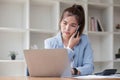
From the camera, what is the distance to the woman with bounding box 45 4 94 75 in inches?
78.7

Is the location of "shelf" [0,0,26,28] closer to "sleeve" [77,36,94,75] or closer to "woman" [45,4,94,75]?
"woman" [45,4,94,75]

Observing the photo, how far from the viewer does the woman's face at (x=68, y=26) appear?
2052mm

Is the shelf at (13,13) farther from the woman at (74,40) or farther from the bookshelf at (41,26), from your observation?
the woman at (74,40)

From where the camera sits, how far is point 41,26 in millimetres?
3342

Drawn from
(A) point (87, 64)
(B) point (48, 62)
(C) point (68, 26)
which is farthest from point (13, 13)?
(B) point (48, 62)

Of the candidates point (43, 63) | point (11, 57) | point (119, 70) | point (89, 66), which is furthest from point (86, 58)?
point (119, 70)

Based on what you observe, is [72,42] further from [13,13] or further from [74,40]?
[13,13]

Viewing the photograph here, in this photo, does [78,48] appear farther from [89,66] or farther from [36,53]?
[36,53]

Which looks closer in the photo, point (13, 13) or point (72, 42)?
point (72, 42)

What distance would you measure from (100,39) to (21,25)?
4.42 feet

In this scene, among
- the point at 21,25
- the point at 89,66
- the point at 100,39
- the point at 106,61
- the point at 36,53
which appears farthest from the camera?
the point at 100,39

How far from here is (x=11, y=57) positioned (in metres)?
2.99

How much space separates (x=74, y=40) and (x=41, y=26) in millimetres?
1408

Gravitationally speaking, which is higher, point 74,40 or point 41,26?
point 41,26
